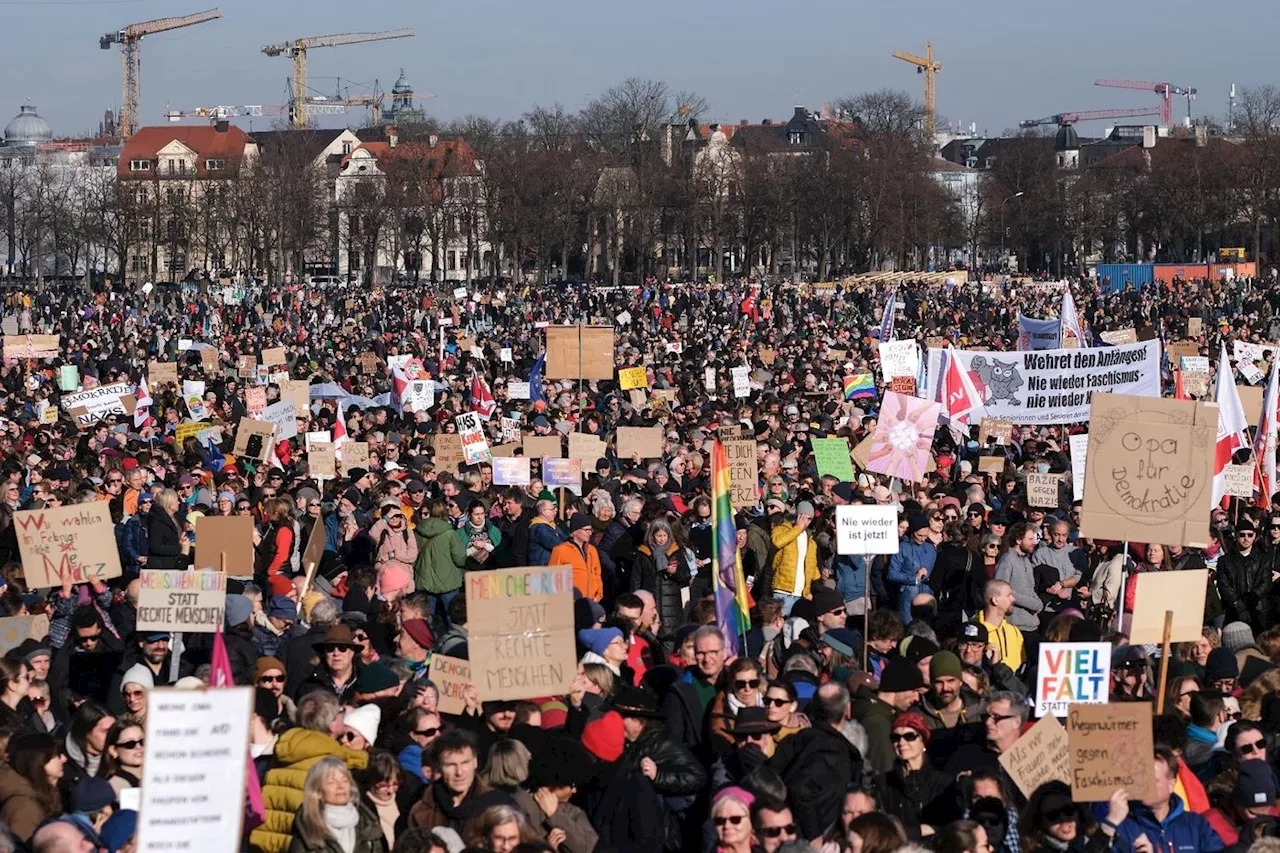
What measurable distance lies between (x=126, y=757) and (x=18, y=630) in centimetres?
285

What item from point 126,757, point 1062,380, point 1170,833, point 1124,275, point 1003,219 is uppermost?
point 1003,219

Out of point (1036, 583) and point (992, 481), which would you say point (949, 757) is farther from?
point (992, 481)

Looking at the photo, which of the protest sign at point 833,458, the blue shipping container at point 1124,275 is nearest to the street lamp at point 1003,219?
the blue shipping container at point 1124,275

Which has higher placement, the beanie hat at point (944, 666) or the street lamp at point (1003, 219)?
the street lamp at point (1003, 219)

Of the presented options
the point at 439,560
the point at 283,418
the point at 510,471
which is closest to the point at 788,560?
the point at 439,560

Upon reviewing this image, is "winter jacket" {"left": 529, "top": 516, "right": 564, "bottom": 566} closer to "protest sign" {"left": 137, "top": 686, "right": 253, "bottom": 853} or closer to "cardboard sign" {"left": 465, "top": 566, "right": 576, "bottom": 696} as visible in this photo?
"cardboard sign" {"left": 465, "top": 566, "right": 576, "bottom": 696}

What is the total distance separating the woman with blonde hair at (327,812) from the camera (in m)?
6.71

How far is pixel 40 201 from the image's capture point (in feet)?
276

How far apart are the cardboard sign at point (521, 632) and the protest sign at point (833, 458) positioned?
27.5 ft

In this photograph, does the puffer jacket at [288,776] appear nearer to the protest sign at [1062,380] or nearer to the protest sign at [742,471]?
the protest sign at [742,471]

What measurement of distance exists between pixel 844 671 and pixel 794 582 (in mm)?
3471

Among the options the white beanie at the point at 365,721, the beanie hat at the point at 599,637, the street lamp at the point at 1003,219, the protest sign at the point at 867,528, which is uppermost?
the street lamp at the point at 1003,219

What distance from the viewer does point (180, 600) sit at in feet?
31.8

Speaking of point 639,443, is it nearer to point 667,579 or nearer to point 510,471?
point 510,471
